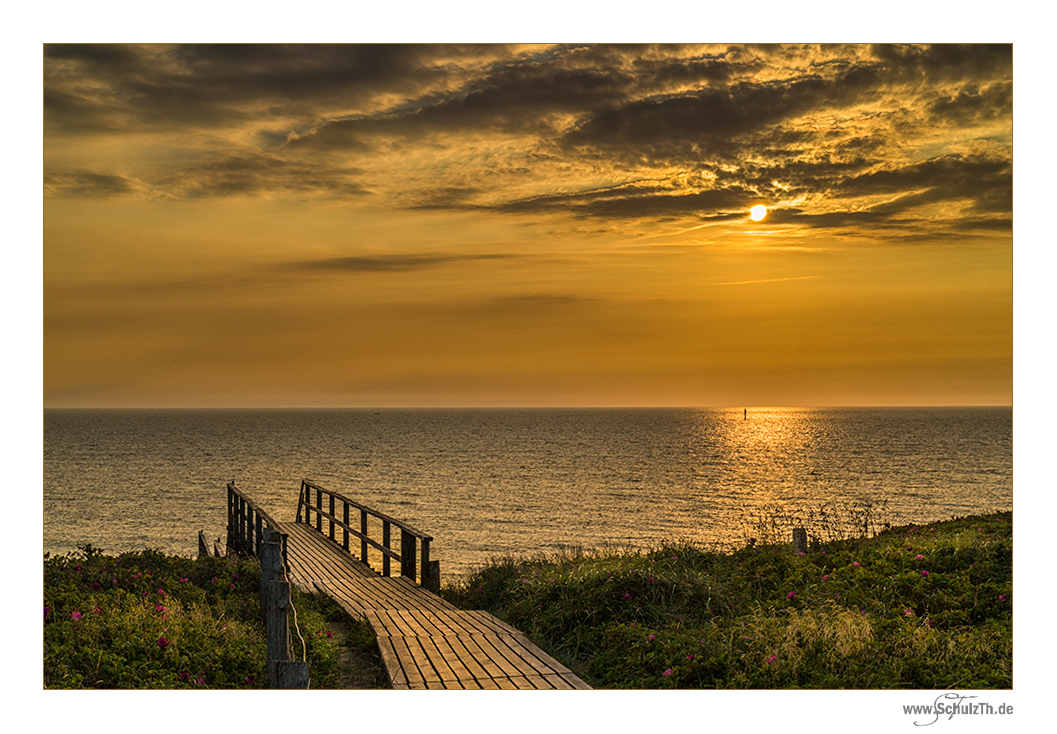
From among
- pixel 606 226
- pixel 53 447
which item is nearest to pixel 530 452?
pixel 53 447

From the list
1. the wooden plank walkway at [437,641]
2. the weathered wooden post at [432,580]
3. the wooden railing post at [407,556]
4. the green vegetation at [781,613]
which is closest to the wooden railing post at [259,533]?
the wooden plank walkway at [437,641]

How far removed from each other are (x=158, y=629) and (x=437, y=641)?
2.62 meters

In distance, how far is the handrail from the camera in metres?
14.2

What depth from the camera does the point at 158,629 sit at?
23.0 feet

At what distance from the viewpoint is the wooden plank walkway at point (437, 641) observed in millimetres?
6555

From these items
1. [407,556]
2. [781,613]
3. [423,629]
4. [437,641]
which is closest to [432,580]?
[407,556]

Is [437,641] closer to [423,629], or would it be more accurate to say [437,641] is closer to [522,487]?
[423,629]

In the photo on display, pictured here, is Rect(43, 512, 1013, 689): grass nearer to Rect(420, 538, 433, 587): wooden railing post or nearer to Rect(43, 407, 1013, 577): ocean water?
Rect(420, 538, 433, 587): wooden railing post

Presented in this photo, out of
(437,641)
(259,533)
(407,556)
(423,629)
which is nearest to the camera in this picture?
(437,641)

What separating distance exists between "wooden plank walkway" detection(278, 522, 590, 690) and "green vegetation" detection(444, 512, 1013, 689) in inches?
17.8

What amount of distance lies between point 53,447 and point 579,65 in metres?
107

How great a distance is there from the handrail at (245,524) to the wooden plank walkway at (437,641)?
1.63 metres

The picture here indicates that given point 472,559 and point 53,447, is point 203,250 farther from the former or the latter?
point 53,447
